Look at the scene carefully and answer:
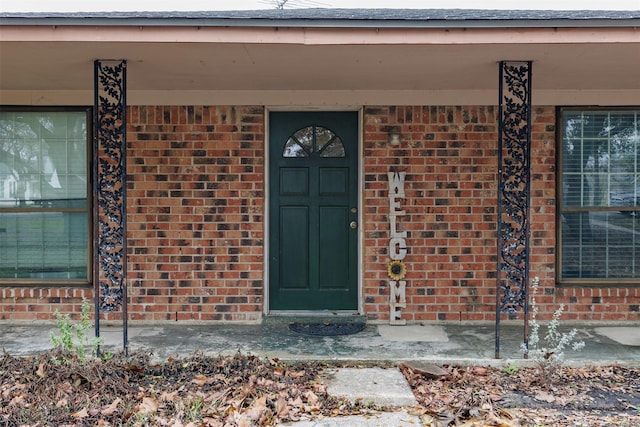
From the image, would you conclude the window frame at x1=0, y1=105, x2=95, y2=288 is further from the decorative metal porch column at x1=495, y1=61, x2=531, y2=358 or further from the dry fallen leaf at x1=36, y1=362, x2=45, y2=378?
the decorative metal porch column at x1=495, y1=61, x2=531, y2=358

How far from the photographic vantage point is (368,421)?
3.44 m

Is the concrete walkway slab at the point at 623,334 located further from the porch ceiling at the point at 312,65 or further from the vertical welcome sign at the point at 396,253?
the porch ceiling at the point at 312,65

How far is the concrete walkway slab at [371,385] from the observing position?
3.73m

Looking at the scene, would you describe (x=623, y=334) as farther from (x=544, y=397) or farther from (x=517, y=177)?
(x=517, y=177)

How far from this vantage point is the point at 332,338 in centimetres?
512

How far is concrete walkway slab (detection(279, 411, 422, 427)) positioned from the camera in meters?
3.38

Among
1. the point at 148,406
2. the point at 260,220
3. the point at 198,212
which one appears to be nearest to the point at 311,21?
the point at 260,220

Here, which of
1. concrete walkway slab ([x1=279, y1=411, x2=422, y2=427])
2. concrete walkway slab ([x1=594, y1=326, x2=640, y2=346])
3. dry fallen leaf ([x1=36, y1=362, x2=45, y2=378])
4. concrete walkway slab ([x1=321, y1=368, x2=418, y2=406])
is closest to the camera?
concrete walkway slab ([x1=279, y1=411, x2=422, y2=427])

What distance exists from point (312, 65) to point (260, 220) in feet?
5.92

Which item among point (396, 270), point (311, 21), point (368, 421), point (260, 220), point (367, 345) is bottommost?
point (368, 421)

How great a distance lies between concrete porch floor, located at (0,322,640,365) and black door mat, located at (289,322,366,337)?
85 millimetres

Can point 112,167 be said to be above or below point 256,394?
above

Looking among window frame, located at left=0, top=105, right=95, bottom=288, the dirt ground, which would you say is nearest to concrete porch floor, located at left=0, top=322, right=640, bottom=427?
the dirt ground

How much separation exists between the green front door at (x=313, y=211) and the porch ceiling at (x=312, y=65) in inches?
19.2
